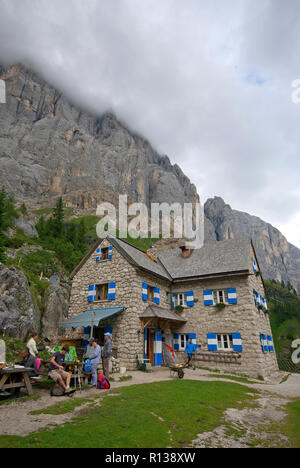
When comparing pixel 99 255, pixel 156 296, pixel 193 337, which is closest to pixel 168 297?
pixel 156 296

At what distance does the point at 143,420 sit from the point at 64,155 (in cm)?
11096

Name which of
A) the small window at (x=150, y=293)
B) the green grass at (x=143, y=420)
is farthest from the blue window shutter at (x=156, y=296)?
the green grass at (x=143, y=420)

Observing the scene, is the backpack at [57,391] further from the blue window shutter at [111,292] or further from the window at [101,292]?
the window at [101,292]

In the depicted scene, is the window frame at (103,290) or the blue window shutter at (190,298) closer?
the window frame at (103,290)

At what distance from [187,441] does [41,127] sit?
119067mm

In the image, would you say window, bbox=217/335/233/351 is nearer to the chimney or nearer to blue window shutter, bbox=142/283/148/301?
blue window shutter, bbox=142/283/148/301

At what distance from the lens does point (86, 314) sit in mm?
15594

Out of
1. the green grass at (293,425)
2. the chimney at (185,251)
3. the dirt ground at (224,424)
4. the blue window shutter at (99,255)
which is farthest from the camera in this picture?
the chimney at (185,251)

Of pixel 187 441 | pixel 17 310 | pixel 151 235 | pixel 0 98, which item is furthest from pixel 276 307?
pixel 0 98

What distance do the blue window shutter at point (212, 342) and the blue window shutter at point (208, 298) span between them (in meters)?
1.79

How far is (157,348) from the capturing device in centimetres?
1578

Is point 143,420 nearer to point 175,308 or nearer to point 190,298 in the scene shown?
point 190,298

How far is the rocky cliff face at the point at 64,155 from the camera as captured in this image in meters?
97.4

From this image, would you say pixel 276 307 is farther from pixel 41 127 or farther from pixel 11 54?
pixel 11 54
